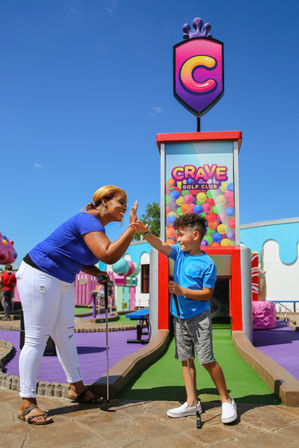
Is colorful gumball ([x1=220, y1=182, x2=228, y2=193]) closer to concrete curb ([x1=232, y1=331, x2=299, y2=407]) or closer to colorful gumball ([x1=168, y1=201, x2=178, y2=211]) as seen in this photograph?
colorful gumball ([x1=168, y1=201, x2=178, y2=211])

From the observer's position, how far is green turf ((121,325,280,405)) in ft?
11.6

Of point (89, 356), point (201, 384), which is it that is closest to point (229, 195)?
point (89, 356)

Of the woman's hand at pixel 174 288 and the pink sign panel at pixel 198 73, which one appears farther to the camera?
the pink sign panel at pixel 198 73

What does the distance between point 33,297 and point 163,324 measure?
15.3ft

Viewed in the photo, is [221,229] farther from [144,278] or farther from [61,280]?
[144,278]

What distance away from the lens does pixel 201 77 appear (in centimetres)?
873

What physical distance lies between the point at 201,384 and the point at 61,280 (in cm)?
194

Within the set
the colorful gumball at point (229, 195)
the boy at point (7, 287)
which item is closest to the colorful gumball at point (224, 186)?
the colorful gumball at point (229, 195)

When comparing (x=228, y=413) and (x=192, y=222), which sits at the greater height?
(x=192, y=222)

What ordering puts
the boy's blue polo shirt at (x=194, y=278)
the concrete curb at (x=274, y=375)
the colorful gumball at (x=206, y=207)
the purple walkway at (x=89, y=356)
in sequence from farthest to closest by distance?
the colorful gumball at (x=206, y=207), the purple walkway at (x=89, y=356), the concrete curb at (x=274, y=375), the boy's blue polo shirt at (x=194, y=278)

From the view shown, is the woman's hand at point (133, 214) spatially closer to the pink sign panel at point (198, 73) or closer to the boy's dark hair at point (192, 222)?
the boy's dark hair at point (192, 222)

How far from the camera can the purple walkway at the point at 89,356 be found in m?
4.74

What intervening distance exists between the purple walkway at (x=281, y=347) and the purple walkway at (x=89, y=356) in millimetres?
2312

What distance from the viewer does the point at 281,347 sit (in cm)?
727
